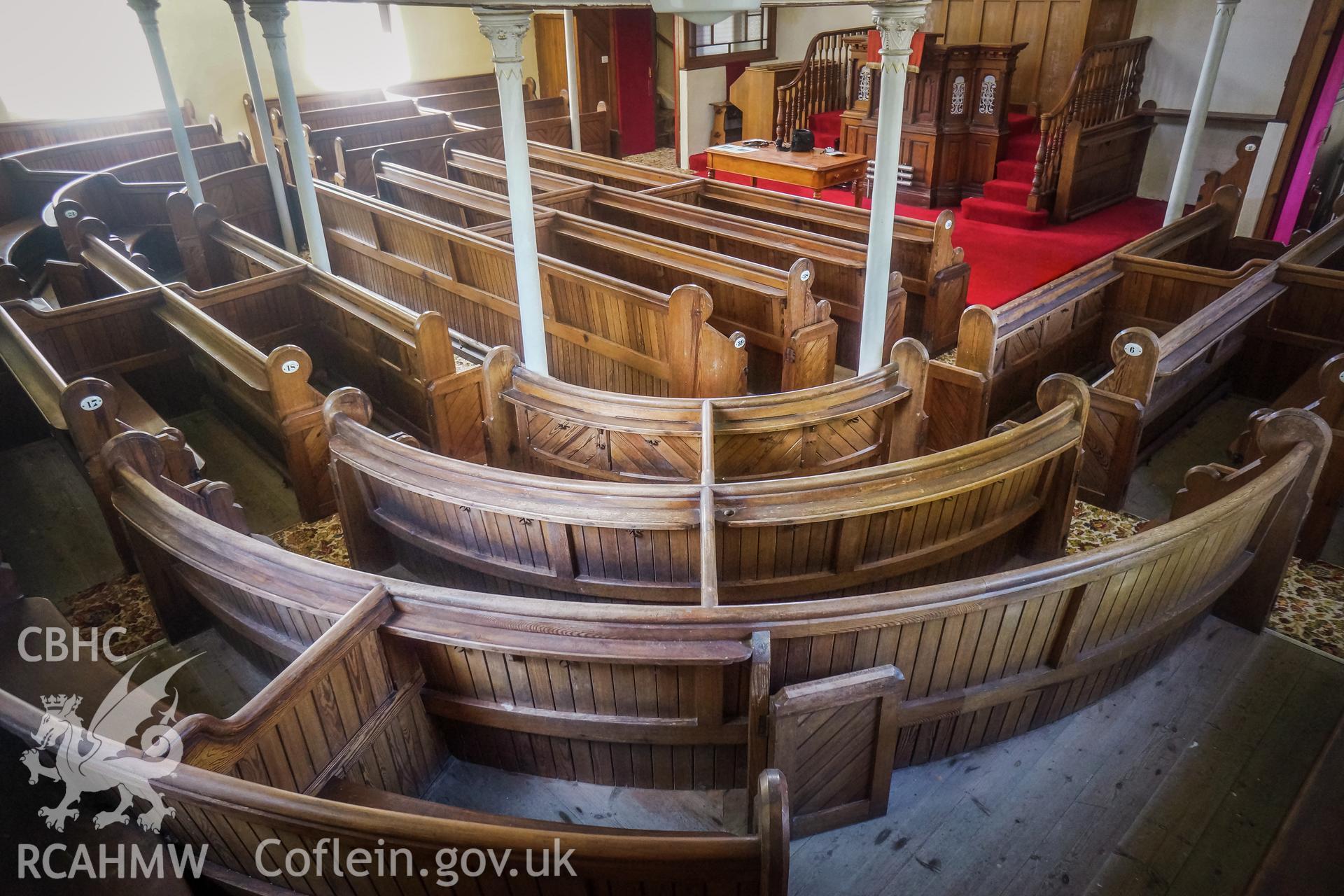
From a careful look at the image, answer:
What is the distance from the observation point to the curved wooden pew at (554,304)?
186 inches

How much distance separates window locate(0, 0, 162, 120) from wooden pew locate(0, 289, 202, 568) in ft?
25.7

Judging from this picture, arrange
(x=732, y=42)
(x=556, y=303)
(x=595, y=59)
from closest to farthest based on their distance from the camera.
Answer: (x=556, y=303) → (x=732, y=42) → (x=595, y=59)

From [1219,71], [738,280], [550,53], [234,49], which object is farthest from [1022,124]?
[234,49]

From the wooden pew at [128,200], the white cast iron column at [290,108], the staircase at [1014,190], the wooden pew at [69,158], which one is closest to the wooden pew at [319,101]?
the wooden pew at [69,158]

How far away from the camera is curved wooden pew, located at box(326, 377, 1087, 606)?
113 inches

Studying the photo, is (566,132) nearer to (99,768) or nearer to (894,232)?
(894,232)

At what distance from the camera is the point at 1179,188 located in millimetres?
7359

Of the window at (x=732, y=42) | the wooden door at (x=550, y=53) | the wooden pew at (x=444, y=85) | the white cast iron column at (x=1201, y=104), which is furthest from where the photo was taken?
the wooden door at (x=550, y=53)

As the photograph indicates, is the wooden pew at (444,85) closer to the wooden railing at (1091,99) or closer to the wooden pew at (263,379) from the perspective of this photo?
the wooden railing at (1091,99)

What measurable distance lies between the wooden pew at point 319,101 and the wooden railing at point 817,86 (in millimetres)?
5957

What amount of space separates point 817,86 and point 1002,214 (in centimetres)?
339

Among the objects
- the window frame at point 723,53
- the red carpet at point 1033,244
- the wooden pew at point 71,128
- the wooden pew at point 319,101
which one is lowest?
the red carpet at point 1033,244

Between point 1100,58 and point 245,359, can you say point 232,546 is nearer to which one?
point 245,359

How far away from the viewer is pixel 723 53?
13250 mm
